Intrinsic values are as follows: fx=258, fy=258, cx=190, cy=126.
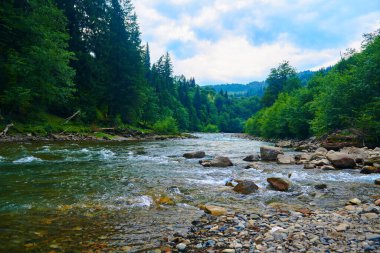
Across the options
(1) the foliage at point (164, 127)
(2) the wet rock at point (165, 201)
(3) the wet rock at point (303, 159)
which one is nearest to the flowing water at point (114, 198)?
(2) the wet rock at point (165, 201)

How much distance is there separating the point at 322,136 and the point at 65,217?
32878 millimetres

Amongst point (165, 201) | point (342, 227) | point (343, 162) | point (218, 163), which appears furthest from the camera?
point (218, 163)

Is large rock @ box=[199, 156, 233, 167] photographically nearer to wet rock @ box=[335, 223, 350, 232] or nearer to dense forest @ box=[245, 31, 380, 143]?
wet rock @ box=[335, 223, 350, 232]

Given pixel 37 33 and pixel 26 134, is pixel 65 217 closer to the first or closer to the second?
pixel 26 134

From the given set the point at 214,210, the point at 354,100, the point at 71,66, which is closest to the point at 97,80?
the point at 71,66

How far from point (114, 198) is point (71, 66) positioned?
38910 millimetres

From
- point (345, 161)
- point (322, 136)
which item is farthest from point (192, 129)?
point (345, 161)

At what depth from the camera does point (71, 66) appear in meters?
41.0

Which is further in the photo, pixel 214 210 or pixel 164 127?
pixel 164 127

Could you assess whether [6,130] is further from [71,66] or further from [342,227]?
[342,227]

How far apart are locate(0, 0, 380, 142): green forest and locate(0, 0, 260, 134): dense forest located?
10cm

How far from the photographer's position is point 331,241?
457cm

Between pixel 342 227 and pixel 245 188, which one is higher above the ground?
pixel 342 227

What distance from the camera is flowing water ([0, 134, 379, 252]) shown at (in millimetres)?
5051
